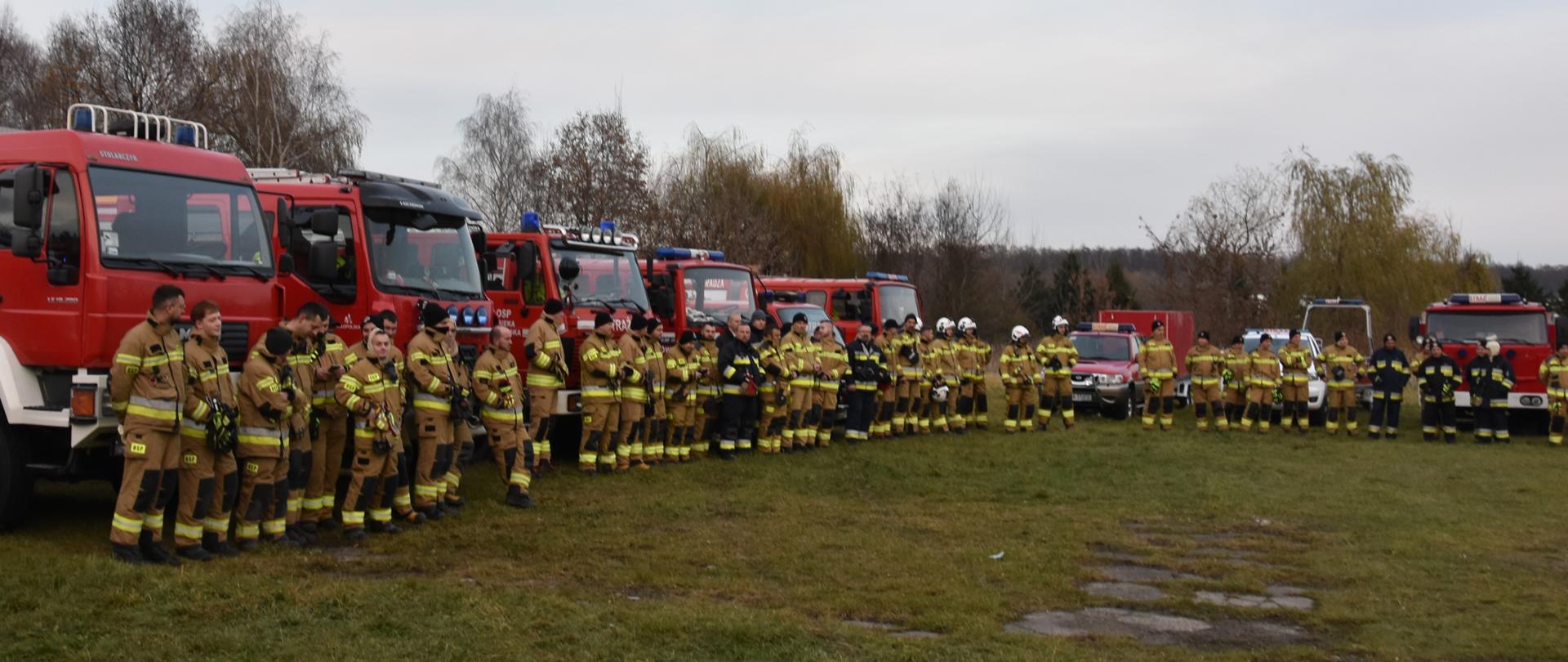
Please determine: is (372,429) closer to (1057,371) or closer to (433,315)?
(433,315)

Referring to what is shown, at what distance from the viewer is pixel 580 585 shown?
28.2ft

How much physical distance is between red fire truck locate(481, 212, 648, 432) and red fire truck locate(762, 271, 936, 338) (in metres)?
6.35

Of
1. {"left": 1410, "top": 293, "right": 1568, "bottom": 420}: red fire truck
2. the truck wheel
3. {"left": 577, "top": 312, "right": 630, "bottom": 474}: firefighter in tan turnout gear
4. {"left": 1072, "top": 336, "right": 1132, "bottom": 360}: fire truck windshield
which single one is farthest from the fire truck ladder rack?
{"left": 1410, "top": 293, "right": 1568, "bottom": 420}: red fire truck

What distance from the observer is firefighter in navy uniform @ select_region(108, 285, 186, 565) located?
839cm

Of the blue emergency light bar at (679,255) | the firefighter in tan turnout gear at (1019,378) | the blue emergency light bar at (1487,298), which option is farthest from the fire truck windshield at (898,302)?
the blue emergency light bar at (1487,298)

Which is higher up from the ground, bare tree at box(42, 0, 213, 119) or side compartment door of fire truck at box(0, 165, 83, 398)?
bare tree at box(42, 0, 213, 119)

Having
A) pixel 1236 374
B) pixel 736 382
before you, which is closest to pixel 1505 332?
pixel 1236 374

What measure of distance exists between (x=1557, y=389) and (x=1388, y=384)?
91.9 inches

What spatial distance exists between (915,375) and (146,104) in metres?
18.1

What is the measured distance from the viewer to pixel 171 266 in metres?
9.63

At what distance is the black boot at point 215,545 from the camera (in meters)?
9.09

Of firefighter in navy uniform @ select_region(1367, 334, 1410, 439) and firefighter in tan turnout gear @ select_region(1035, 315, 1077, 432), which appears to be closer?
firefighter in tan turnout gear @ select_region(1035, 315, 1077, 432)

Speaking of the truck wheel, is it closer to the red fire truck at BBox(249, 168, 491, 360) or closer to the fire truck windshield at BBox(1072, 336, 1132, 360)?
the red fire truck at BBox(249, 168, 491, 360)

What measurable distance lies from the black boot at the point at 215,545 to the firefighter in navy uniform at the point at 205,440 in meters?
0.01
